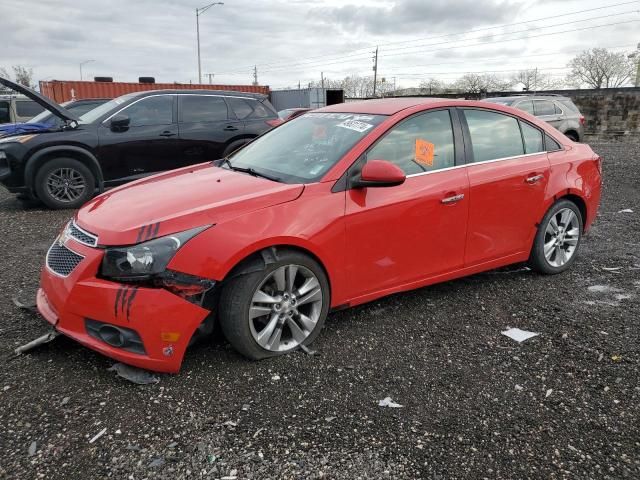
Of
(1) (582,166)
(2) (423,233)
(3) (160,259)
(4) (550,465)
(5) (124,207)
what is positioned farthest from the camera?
(1) (582,166)

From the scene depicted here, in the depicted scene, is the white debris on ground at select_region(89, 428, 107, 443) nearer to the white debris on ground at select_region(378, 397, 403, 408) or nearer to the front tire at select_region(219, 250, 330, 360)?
the front tire at select_region(219, 250, 330, 360)

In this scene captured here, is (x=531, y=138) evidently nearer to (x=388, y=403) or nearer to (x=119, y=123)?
(x=388, y=403)

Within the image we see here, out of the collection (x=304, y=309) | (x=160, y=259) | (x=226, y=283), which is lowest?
(x=304, y=309)

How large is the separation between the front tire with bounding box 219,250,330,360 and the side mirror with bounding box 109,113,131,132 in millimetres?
5870

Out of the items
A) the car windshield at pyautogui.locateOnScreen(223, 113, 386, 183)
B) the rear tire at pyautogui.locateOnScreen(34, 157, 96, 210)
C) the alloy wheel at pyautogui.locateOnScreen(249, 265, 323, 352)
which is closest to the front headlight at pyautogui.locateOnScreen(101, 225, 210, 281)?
the alloy wheel at pyautogui.locateOnScreen(249, 265, 323, 352)

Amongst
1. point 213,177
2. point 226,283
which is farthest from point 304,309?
point 213,177

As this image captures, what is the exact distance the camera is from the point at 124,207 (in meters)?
3.21

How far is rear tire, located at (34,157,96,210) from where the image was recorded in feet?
25.1

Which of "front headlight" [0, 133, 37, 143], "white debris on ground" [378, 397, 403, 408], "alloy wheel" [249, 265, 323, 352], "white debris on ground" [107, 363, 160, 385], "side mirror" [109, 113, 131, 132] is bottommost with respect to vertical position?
"white debris on ground" [378, 397, 403, 408]

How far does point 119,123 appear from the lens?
789 cm

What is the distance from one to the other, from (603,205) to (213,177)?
658cm

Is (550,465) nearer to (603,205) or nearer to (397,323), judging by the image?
(397,323)

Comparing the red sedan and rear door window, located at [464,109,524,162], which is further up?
rear door window, located at [464,109,524,162]

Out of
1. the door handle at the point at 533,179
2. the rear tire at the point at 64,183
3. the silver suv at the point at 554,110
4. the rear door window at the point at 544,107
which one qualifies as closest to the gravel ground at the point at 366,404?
the door handle at the point at 533,179
